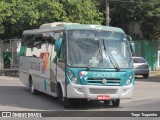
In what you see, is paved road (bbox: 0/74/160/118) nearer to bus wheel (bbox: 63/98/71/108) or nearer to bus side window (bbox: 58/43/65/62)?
bus wheel (bbox: 63/98/71/108)

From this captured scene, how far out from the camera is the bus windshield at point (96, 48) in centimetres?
1507

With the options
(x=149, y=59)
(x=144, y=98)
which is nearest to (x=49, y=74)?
(x=144, y=98)

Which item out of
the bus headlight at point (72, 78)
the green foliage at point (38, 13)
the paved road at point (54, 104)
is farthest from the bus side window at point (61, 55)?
the green foliage at point (38, 13)

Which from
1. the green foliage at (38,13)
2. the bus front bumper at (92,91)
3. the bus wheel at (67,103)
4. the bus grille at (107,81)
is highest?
the green foliage at (38,13)

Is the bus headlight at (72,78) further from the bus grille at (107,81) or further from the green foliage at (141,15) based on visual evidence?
the green foliage at (141,15)

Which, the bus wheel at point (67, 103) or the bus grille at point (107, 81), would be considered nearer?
the bus grille at point (107, 81)

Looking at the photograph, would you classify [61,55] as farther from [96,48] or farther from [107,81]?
[107,81]

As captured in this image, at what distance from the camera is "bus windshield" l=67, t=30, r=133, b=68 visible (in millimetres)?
15070

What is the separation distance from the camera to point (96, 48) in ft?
50.3

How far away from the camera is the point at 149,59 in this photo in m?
42.8

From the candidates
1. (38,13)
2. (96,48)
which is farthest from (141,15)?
(96,48)

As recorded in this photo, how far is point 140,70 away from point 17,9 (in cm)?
995

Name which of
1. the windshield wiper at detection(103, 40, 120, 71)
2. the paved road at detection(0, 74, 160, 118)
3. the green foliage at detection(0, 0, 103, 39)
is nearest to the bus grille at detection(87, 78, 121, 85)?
the windshield wiper at detection(103, 40, 120, 71)

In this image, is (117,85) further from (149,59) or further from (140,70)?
(149,59)
